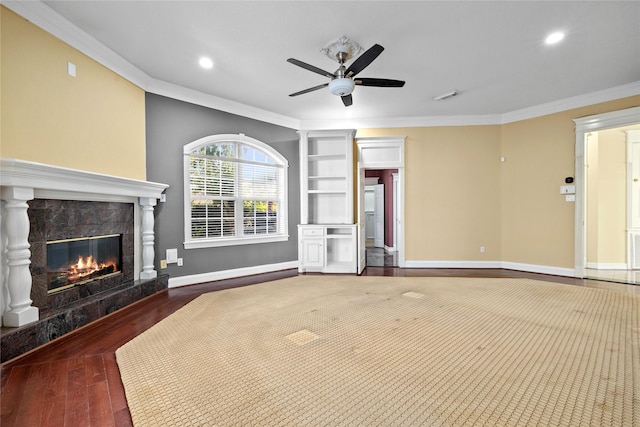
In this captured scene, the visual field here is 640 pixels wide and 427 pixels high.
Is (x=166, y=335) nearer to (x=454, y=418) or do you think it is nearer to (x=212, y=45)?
(x=454, y=418)

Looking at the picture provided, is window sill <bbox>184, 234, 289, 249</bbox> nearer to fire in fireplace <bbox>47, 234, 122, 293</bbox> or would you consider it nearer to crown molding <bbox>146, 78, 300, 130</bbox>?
fire in fireplace <bbox>47, 234, 122, 293</bbox>

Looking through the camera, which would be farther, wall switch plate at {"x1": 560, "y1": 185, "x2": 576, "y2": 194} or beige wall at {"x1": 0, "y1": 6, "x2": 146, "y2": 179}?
wall switch plate at {"x1": 560, "y1": 185, "x2": 576, "y2": 194}

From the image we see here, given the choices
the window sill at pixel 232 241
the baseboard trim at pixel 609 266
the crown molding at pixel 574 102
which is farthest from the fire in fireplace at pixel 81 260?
the baseboard trim at pixel 609 266

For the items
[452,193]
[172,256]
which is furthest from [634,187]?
[172,256]

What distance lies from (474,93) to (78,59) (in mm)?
5124

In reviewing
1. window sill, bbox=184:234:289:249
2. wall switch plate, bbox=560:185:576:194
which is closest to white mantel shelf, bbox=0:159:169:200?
window sill, bbox=184:234:289:249

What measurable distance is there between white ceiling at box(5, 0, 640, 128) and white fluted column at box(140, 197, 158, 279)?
1715 mm

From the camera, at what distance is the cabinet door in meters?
5.32

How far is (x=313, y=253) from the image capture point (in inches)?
211

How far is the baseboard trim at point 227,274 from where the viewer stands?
4.32 m

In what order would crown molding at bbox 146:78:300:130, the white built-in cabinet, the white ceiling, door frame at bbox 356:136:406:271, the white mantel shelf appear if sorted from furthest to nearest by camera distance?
door frame at bbox 356:136:406:271 < the white built-in cabinet < crown molding at bbox 146:78:300:130 < the white ceiling < the white mantel shelf

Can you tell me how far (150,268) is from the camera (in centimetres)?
385

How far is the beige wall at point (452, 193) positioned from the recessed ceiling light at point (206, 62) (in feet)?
11.3

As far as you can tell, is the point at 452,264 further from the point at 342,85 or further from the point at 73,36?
the point at 73,36
